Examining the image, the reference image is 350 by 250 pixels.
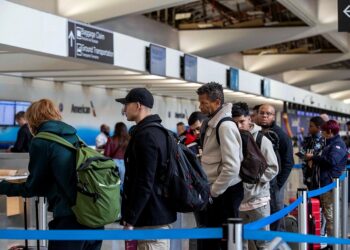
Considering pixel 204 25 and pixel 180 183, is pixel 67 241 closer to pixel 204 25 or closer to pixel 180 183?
pixel 180 183

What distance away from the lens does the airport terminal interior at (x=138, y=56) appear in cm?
872

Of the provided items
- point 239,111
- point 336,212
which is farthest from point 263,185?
point 336,212

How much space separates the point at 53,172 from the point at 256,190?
208 centimetres

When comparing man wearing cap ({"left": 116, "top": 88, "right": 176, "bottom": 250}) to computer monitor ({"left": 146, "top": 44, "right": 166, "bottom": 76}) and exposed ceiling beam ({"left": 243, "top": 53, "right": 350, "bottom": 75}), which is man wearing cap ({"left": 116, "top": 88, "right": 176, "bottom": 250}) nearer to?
computer monitor ({"left": 146, "top": 44, "right": 166, "bottom": 76})

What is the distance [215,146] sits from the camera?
4480 millimetres

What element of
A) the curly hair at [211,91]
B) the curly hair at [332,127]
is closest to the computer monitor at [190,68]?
the curly hair at [332,127]

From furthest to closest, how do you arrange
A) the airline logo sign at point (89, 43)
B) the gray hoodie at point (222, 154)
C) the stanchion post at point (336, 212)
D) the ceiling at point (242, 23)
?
the ceiling at point (242, 23) < the airline logo sign at point (89, 43) < the stanchion post at point (336, 212) < the gray hoodie at point (222, 154)

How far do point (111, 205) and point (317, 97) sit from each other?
30730 mm

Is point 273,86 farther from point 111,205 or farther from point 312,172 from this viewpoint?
point 111,205

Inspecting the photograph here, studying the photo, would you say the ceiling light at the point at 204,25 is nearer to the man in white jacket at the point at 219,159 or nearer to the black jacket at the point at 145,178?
the man in white jacket at the point at 219,159

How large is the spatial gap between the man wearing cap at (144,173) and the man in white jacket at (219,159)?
67 cm

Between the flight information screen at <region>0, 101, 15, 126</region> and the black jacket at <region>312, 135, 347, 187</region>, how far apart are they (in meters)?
8.15

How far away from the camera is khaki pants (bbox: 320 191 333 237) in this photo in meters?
6.83

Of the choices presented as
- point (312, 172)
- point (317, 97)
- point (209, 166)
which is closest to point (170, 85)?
point (312, 172)
